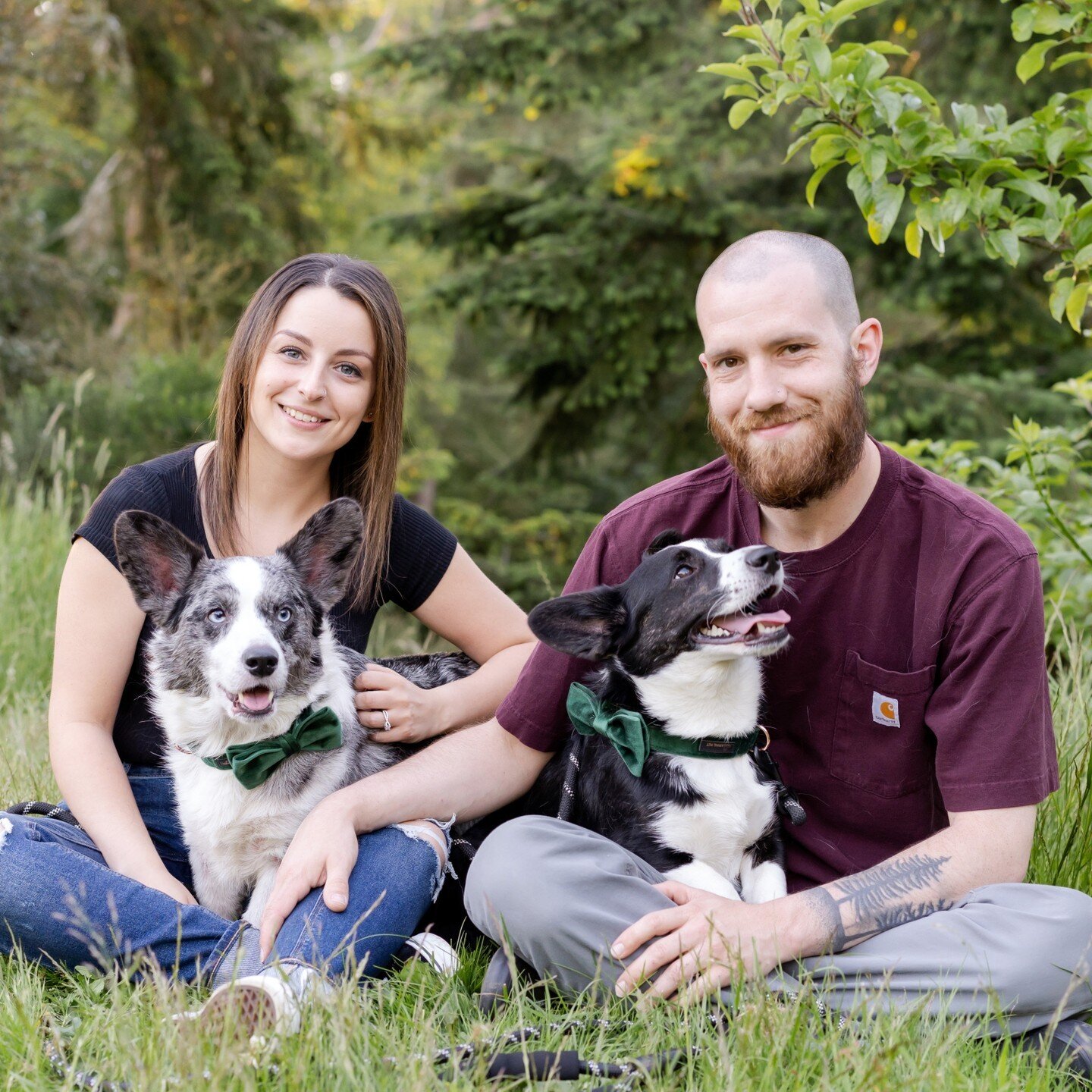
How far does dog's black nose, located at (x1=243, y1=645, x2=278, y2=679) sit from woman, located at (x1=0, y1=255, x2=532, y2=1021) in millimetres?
481

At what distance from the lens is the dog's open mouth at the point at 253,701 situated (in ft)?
8.48

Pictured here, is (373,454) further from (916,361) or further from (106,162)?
(106,162)

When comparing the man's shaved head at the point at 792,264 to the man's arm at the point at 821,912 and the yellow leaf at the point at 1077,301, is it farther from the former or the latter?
the man's arm at the point at 821,912

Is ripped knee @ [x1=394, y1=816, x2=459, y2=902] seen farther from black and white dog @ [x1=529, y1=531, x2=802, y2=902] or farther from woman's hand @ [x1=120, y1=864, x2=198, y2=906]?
woman's hand @ [x1=120, y1=864, x2=198, y2=906]

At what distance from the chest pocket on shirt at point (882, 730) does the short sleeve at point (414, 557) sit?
4.03ft

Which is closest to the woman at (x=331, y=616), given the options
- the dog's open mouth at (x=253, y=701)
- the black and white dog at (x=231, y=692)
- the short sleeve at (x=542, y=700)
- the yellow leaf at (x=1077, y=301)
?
the black and white dog at (x=231, y=692)

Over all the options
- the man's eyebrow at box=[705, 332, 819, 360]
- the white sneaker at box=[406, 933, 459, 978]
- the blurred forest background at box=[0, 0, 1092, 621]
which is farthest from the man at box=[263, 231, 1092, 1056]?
the blurred forest background at box=[0, 0, 1092, 621]

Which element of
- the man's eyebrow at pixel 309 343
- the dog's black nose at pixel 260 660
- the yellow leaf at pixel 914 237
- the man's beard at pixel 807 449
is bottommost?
the dog's black nose at pixel 260 660

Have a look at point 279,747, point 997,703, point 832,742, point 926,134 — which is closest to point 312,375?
point 279,747

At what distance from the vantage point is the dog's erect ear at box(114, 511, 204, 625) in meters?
2.68

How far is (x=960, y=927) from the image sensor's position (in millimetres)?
2238

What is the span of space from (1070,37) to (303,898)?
9.65 ft

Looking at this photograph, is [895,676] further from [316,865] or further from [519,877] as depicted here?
[316,865]

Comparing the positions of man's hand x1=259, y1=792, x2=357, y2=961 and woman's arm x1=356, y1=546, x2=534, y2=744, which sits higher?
woman's arm x1=356, y1=546, x2=534, y2=744
